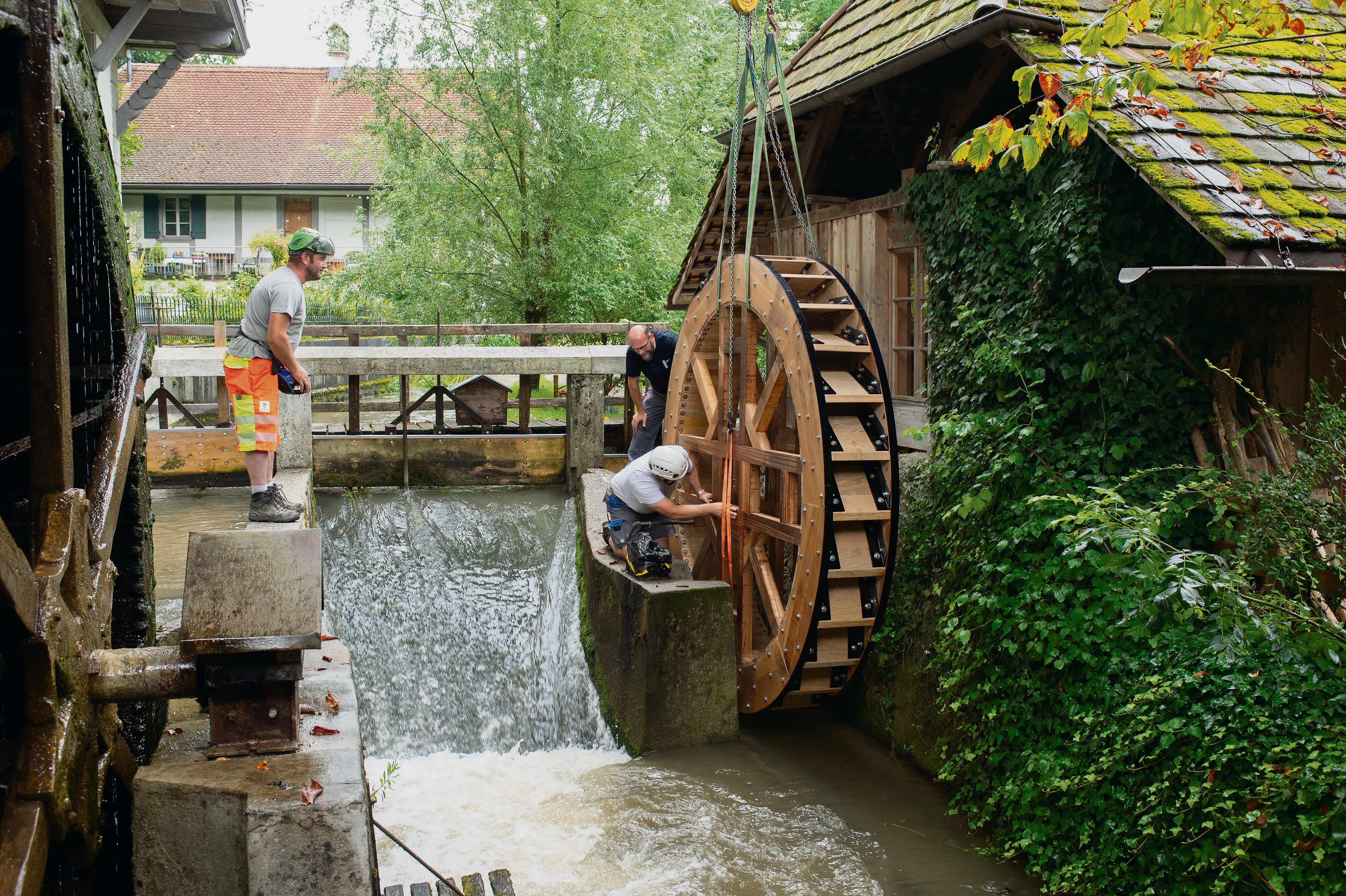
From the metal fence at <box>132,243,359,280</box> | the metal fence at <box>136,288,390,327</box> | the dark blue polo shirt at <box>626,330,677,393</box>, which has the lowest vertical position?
the dark blue polo shirt at <box>626,330,677,393</box>

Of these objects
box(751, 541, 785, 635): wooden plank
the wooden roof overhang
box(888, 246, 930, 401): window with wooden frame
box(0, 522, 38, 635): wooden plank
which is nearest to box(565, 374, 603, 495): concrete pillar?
the wooden roof overhang

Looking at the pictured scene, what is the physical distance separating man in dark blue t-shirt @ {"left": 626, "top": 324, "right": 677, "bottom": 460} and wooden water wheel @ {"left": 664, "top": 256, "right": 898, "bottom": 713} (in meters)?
0.74

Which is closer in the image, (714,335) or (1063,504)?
(1063,504)

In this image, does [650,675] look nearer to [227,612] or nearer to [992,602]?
[992,602]

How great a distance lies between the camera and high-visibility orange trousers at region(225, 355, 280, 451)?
5461 mm

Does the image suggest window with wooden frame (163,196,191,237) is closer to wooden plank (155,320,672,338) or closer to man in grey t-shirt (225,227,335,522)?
wooden plank (155,320,672,338)

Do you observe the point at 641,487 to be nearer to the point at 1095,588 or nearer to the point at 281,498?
the point at 281,498

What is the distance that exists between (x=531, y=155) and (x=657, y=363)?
8510 millimetres

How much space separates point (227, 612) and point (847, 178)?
21.8 feet

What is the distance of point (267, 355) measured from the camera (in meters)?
5.48

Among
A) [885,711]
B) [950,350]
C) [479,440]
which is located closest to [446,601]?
[479,440]

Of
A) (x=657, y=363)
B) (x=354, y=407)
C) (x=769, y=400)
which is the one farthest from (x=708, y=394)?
(x=354, y=407)

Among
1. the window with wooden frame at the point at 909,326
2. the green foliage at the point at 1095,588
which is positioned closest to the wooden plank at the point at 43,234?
the green foliage at the point at 1095,588

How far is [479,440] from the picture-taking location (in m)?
9.62
